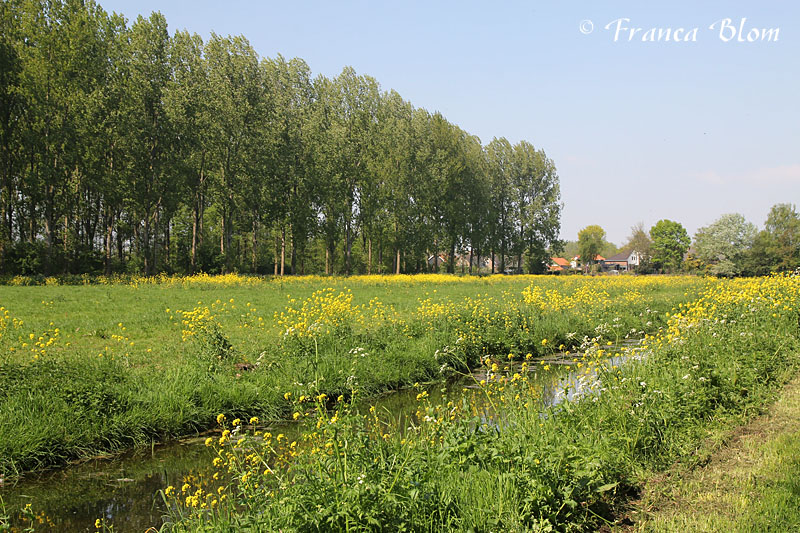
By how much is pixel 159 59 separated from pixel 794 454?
38.7 metres

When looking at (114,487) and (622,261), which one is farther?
(622,261)

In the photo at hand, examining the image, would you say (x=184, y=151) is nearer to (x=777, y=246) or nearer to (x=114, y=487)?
(x=114, y=487)

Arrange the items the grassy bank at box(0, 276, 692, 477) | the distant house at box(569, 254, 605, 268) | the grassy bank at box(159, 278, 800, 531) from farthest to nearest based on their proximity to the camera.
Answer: the distant house at box(569, 254, 605, 268) → the grassy bank at box(0, 276, 692, 477) → the grassy bank at box(159, 278, 800, 531)

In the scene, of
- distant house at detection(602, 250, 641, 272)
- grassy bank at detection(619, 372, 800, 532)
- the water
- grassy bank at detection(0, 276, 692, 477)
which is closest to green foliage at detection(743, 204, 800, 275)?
grassy bank at detection(0, 276, 692, 477)

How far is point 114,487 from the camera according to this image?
19.6 feet

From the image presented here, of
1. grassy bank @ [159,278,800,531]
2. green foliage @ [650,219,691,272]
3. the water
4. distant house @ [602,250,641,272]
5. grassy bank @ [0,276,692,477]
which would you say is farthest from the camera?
distant house @ [602,250,641,272]

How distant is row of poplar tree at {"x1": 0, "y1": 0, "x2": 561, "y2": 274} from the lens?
101 ft

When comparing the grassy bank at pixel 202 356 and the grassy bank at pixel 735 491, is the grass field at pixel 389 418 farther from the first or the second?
the grassy bank at pixel 735 491

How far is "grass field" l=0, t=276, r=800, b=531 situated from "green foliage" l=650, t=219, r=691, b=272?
82116 mm

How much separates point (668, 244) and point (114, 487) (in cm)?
10894

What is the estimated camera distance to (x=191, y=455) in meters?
6.94

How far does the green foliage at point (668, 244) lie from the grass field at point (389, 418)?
8212 cm

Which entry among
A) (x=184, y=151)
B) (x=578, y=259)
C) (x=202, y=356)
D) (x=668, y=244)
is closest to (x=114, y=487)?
(x=202, y=356)

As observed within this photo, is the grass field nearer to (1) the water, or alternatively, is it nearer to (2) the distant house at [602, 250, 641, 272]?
(1) the water
